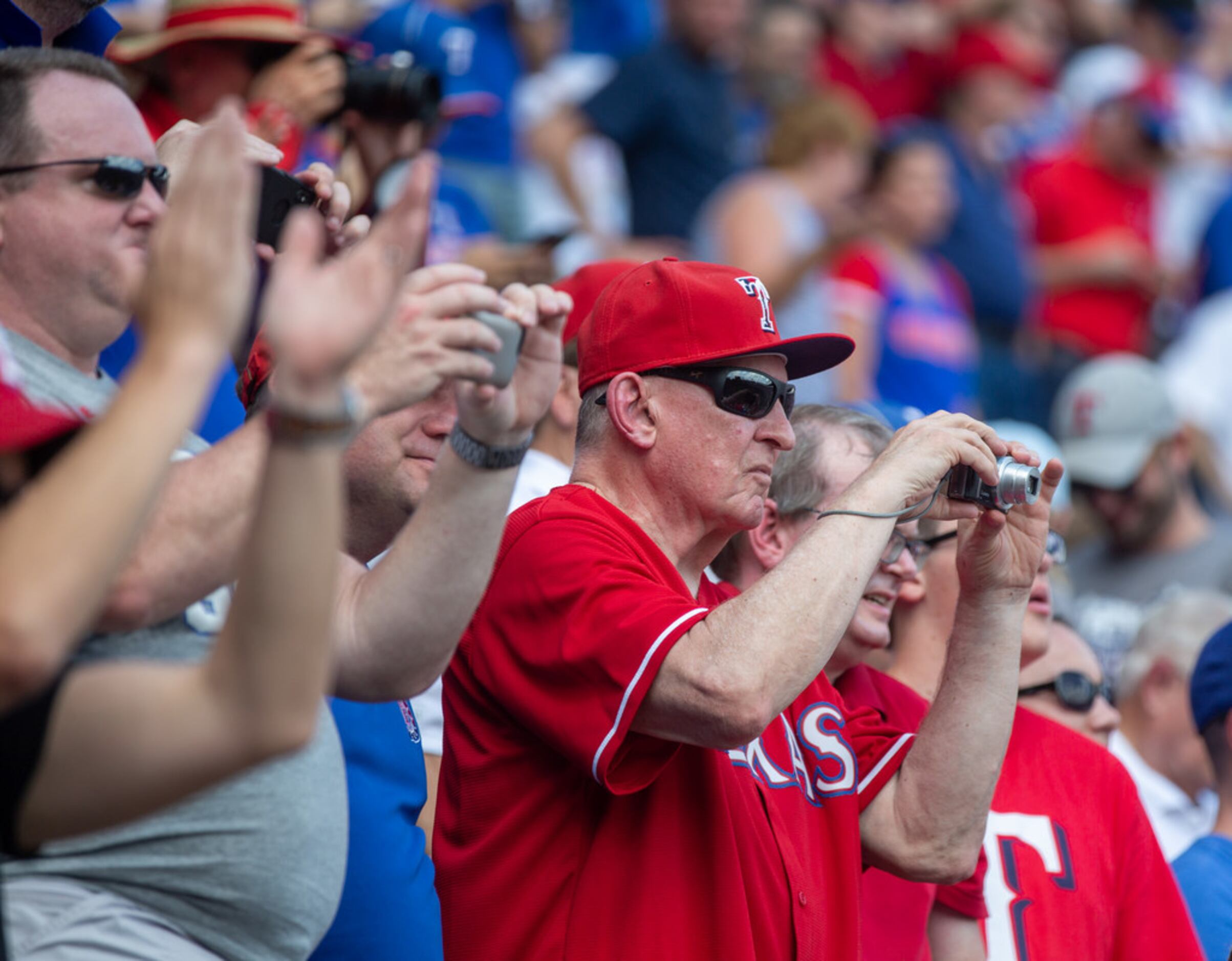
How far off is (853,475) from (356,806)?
1266 mm

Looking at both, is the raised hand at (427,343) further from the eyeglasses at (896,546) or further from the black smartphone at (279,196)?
the eyeglasses at (896,546)

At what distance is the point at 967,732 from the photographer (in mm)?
3004

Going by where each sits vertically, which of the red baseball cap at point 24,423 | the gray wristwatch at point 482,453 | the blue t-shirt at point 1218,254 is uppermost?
the red baseball cap at point 24,423

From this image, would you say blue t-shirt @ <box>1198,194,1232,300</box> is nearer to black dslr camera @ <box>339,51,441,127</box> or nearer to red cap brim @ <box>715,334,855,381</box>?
black dslr camera @ <box>339,51,441,127</box>

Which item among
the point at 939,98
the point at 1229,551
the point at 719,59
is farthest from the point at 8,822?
the point at 939,98

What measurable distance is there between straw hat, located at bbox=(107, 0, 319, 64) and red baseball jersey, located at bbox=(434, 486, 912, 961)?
A: 195 centimetres

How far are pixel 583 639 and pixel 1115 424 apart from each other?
13.9ft

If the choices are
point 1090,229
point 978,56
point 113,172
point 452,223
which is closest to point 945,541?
point 113,172

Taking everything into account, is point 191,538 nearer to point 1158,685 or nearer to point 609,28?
point 1158,685

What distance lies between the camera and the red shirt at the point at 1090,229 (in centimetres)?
860

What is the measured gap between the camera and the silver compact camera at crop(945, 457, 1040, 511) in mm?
2828

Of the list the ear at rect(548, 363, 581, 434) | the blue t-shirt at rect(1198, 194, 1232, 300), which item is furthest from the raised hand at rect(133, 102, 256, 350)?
the blue t-shirt at rect(1198, 194, 1232, 300)

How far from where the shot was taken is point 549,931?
8.36 feet

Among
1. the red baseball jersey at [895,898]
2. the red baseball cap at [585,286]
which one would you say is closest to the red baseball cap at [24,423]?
the red baseball jersey at [895,898]
